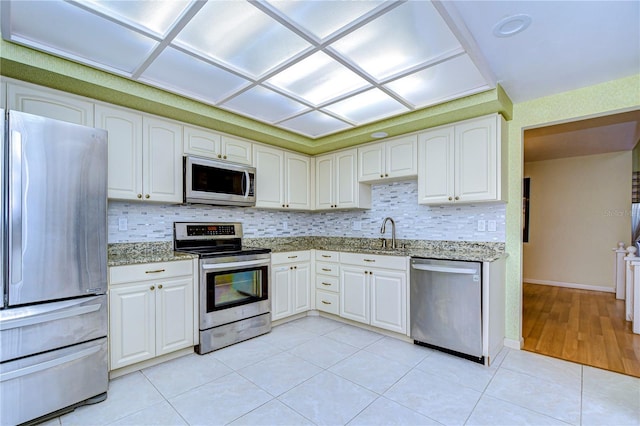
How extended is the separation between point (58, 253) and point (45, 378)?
2.41ft

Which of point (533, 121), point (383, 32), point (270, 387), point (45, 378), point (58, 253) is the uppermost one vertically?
point (383, 32)

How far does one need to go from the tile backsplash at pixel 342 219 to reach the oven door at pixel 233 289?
0.71 meters

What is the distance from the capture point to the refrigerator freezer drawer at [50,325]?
1.68 metres

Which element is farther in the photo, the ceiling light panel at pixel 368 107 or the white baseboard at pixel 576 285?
the white baseboard at pixel 576 285

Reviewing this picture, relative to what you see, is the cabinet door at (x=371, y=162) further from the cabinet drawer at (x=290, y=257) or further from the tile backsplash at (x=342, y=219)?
the cabinet drawer at (x=290, y=257)

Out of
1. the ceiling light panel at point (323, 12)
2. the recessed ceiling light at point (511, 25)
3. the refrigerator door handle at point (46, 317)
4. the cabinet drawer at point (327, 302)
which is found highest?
the recessed ceiling light at point (511, 25)

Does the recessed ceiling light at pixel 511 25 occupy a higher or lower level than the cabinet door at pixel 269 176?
higher

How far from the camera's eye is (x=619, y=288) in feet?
15.6

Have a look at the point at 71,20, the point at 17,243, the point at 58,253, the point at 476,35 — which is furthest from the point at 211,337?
the point at 476,35

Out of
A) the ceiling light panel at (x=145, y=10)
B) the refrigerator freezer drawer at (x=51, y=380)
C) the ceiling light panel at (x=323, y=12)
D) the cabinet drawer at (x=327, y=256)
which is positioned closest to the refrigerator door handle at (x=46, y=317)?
the refrigerator freezer drawer at (x=51, y=380)

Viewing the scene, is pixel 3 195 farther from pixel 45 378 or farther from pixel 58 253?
pixel 45 378

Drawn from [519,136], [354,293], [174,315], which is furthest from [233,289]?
[519,136]

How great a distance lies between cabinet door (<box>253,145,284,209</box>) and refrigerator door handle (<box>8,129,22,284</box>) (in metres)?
2.12

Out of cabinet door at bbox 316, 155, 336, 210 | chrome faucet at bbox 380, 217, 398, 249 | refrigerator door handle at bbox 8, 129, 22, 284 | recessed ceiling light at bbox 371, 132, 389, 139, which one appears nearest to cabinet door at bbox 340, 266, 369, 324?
chrome faucet at bbox 380, 217, 398, 249
